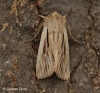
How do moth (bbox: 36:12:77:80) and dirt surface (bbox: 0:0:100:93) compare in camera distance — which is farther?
moth (bbox: 36:12:77:80)

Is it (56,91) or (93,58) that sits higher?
(93,58)

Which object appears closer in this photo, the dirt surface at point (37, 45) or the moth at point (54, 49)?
the dirt surface at point (37, 45)

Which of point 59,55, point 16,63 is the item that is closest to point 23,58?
point 16,63

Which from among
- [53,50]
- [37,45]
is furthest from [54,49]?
[37,45]

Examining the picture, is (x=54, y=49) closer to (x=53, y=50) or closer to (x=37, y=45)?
(x=53, y=50)

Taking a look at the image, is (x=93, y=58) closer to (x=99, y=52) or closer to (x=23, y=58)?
(x=99, y=52)
